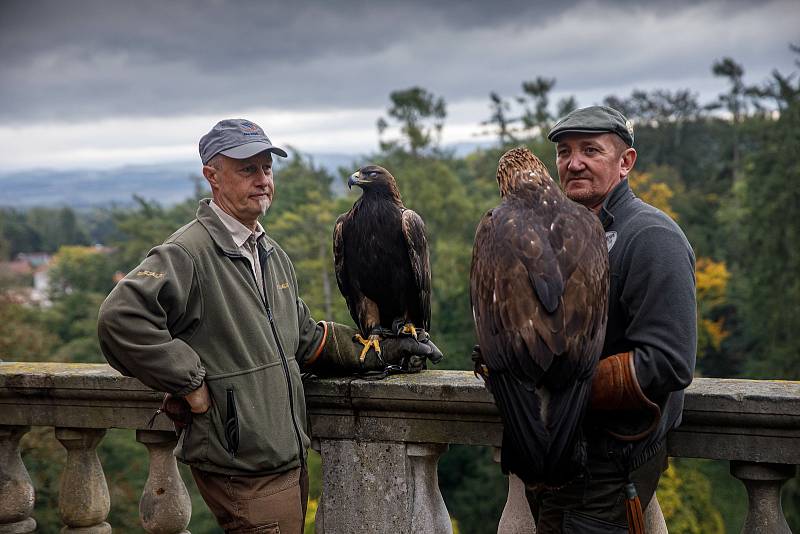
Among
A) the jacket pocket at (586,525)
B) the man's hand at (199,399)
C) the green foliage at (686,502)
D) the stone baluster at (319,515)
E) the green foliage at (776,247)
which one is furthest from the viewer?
the green foliage at (776,247)

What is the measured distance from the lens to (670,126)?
2458 inches

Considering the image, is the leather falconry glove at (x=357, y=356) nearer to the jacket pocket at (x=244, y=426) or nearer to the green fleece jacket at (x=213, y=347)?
the green fleece jacket at (x=213, y=347)

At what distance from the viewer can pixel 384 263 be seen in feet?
16.1

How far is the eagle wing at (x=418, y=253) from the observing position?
191 inches

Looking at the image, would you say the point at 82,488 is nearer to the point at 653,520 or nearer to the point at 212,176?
the point at 212,176

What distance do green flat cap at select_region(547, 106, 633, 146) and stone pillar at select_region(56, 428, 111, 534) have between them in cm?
234

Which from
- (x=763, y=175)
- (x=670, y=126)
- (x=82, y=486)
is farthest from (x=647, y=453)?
(x=670, y=126)

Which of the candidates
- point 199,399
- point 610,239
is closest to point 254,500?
point 199,399

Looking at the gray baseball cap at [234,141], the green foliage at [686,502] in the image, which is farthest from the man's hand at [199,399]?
the green foliage at [686,502]

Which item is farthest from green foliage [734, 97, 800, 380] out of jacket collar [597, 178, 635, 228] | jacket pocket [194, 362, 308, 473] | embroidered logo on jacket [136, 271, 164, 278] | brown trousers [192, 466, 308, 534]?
embroidered logo on jacket [136, 271, 164, 278]

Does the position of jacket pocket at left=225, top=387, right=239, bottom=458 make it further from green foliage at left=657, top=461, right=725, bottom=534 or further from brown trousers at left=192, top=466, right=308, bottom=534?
green foliage at left=657, top=461, right=725, bottom=534

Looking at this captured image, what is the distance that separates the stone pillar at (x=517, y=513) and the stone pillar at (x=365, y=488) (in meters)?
0.38

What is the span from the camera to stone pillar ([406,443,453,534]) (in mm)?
3717

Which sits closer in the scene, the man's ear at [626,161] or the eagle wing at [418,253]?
the man's ear at [626,161]
